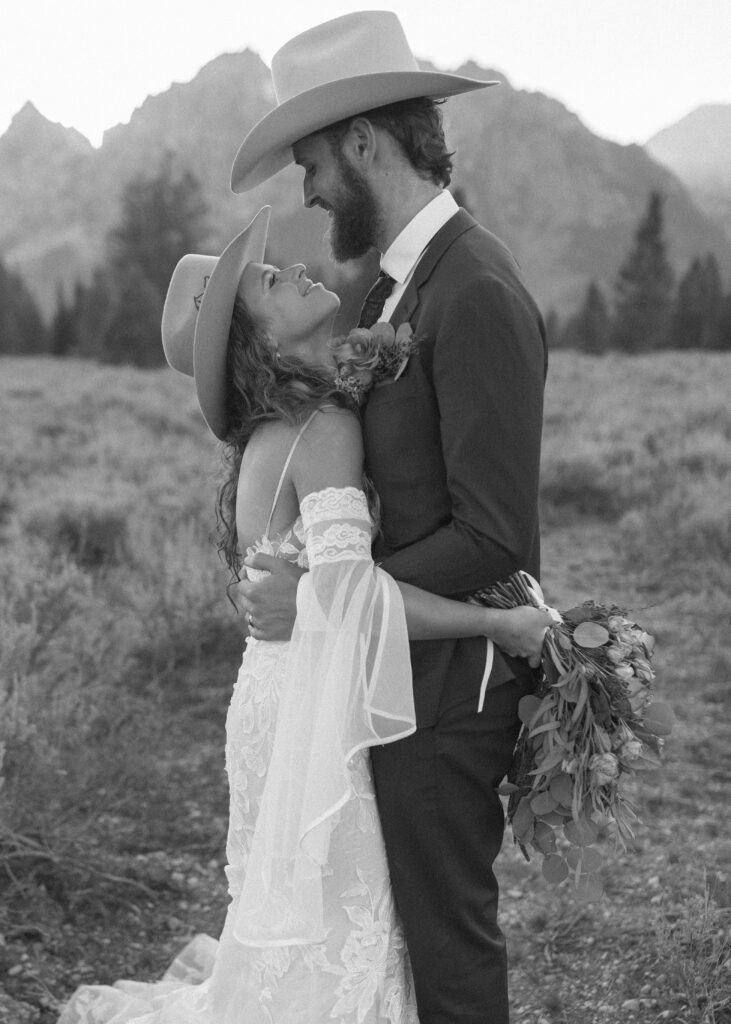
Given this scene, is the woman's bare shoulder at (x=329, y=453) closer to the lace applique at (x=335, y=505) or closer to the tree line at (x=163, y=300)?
the lace applique at (x=335, y=505)

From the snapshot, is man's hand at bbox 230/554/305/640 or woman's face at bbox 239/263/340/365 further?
woman's face at bbox 239/263/340/365

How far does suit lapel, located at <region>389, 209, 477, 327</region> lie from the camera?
2303mm

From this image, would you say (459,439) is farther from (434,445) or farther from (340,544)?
(340,544)

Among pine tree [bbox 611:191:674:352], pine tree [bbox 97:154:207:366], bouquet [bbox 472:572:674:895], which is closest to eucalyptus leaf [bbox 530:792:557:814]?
bouquet [bbox 472:572:674:895]

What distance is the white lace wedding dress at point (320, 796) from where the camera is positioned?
218 centimetres

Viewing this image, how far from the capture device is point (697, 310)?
48438 millimetres

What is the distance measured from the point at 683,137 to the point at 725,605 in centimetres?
16582

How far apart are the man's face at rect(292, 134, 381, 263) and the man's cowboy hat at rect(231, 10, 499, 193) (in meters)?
0.05

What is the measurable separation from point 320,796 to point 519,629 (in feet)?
1.83

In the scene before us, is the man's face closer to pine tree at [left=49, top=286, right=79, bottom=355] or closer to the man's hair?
the man's hair

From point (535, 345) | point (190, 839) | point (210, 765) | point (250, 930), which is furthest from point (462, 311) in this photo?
point (210, 765)

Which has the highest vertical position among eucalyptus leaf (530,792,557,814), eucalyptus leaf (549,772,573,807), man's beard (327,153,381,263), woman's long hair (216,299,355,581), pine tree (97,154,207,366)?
pine tree (97,154,207,366)

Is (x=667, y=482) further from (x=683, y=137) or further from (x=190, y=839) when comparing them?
(x=683, y=137)

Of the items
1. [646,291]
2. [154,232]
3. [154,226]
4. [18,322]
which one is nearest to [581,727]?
[154,232]
